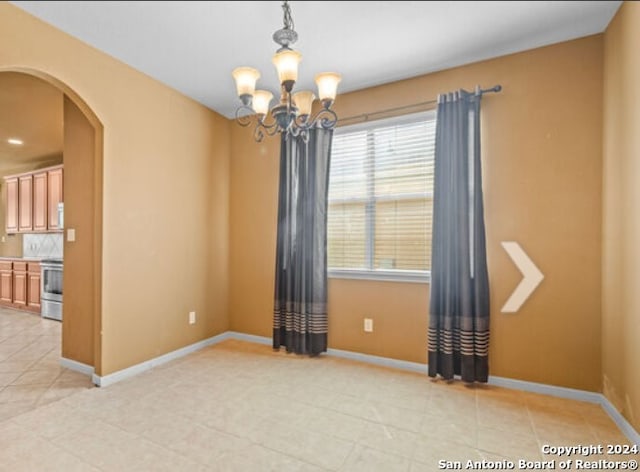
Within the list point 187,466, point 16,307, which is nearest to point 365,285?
point 187,466

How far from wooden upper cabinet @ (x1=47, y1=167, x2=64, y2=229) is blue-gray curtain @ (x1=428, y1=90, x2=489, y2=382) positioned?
582 centimetres

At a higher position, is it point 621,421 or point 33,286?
point 33,286

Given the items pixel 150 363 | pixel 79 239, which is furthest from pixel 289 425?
pixel 79 239

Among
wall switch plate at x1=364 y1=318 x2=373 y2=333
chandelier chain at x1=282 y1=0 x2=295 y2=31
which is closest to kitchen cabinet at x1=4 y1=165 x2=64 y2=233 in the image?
chandelier chain at x1=282 y1=0 x2=295 y2=31

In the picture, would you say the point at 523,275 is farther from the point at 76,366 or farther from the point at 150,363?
the point at 76,366

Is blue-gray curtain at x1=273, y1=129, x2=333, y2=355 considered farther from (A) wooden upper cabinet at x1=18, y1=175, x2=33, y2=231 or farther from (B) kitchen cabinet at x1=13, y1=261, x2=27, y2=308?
(A) wooden upper cabinet at x1=18, y1=175, x2=33, y2=231

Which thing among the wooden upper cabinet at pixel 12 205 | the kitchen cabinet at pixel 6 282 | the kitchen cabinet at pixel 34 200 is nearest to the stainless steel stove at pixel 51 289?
the kitchen cabinet at pixel 34 200

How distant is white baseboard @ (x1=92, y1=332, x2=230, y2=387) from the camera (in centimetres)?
273

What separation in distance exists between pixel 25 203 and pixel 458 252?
7.24 m

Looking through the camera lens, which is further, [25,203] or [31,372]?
[25,203]

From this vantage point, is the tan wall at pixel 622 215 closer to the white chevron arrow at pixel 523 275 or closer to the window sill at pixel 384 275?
the white chevron arrow at pixel 523 275

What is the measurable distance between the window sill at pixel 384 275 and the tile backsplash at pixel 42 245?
17.6 ft

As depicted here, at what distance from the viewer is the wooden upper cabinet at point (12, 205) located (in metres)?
6.10

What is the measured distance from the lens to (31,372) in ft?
9.82
